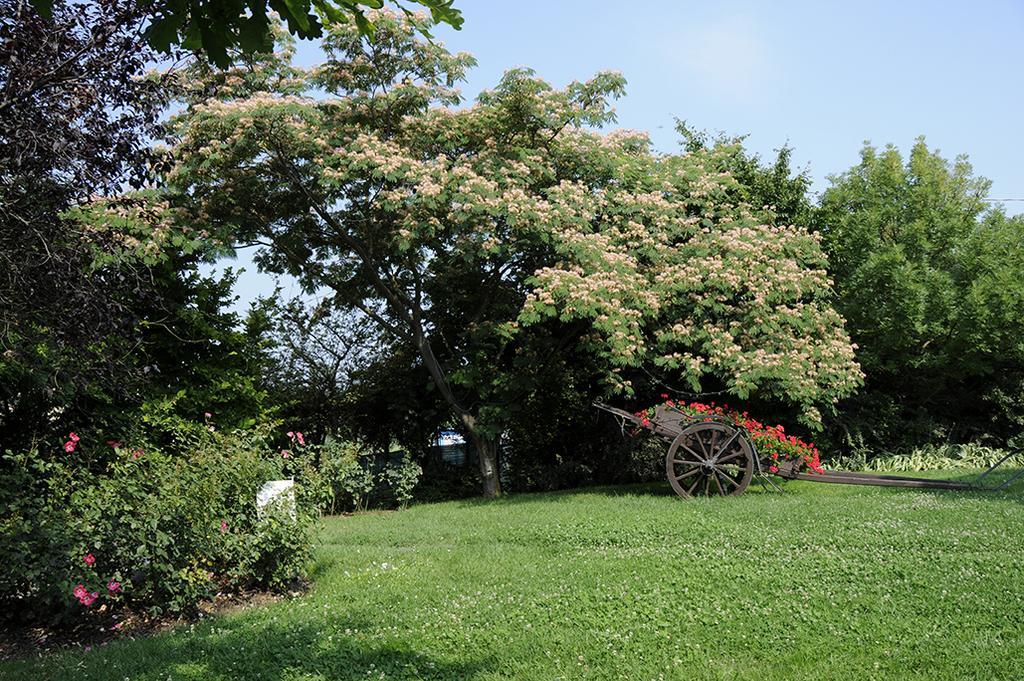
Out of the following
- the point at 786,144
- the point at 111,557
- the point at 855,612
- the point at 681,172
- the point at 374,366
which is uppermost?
the point at 786,144

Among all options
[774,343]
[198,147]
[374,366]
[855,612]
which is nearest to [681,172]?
[774,343]

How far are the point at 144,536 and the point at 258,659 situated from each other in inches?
Answer: 61.3

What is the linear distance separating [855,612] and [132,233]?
29.8 ft

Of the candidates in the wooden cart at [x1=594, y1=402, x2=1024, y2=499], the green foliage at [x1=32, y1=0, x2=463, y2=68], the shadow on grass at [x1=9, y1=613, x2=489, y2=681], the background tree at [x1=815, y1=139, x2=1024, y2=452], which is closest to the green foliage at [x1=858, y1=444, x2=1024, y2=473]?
the background tree at [x1=815, y1=139, x2=1024, y2=452]

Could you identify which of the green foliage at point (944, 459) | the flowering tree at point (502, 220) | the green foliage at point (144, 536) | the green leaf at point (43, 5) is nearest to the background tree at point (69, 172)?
the green foliage at point (144, 536)

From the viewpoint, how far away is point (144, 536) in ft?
19.9

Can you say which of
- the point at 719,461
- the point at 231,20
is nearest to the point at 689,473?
Answer: the point at 719,461

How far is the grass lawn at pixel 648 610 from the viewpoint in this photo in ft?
15.9

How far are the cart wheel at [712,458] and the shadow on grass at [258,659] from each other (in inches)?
247

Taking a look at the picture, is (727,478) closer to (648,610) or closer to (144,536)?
(648,610)

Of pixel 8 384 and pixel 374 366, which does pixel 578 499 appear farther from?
pixel 8 384

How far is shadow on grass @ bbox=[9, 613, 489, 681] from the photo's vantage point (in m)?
4.83

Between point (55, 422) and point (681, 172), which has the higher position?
point (681, 172)

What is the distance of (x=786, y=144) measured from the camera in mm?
16453
